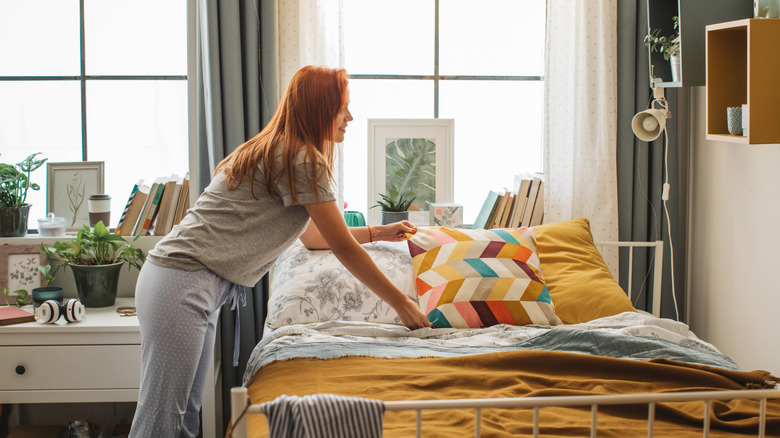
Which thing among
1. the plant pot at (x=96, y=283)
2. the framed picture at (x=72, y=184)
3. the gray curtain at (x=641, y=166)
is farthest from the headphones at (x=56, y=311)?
the gray curtain at (x=641, y=166)

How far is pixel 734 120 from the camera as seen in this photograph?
2.14 metres

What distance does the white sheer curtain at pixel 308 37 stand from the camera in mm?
2828

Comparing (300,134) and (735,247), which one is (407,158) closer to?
(300,134)

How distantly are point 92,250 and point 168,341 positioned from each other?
1023 millimetres

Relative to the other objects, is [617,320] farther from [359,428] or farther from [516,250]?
[359,428]

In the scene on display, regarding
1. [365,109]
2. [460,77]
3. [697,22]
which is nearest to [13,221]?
[365,109]

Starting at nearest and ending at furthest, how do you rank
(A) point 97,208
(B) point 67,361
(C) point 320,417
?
(C) point 320,417, (B) point 67,361, (A) point 97,208

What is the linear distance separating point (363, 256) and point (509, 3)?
1925 mm

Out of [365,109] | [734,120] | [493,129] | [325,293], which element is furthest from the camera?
[493,129]

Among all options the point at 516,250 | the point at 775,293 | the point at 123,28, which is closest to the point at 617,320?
the point at 516,250

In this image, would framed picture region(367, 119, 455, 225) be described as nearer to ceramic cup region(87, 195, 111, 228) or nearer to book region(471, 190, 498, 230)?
book region(471, 190, 498, 230)

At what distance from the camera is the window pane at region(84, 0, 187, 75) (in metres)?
3.05

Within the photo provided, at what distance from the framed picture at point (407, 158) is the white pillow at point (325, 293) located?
559mm

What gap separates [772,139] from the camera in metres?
2.01
